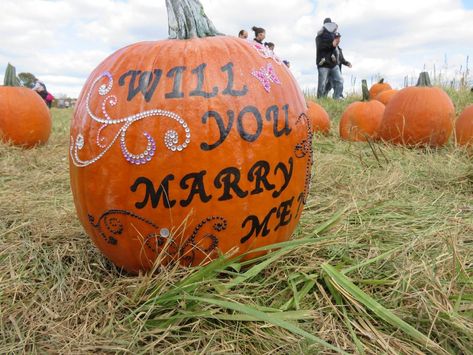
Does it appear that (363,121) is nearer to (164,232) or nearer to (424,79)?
(424,79)

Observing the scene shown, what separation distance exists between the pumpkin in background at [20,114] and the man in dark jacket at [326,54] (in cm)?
777

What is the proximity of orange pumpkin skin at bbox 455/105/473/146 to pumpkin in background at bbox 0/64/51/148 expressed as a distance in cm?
470

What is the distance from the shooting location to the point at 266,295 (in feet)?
5.91

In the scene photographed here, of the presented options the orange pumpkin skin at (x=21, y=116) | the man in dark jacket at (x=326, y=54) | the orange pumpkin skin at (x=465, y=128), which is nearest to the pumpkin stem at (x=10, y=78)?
the orange pumpkin skin at (x=21, y=116)

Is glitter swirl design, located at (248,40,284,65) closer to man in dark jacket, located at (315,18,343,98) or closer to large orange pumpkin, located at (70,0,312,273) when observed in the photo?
large orange pumpkin, located at (70,0,312,273)

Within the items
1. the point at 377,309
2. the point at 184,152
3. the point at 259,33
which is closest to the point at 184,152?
the point at 184,152

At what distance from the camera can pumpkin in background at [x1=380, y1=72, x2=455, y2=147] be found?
484cm

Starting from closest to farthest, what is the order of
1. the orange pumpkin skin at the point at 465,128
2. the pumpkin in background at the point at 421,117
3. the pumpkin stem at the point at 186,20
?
the pumpkin stem at the point at 186,20, the orange pumpkin skin at the point at 465,128, the pumpkin in background at the point at 421,117

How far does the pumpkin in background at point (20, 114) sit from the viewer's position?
5090mm

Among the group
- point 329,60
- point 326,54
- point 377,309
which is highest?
point 326,54

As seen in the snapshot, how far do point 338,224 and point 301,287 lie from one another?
0.66 m

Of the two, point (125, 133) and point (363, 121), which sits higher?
point (125, 133)

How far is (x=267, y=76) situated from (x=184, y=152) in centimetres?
50

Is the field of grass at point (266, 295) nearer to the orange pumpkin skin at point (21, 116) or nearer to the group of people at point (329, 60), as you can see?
the orange pumpkin skin at point (21, 116)
